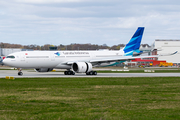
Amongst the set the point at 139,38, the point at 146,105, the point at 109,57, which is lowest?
the point at 146,105

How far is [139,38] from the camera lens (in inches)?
2213

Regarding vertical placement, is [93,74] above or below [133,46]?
below

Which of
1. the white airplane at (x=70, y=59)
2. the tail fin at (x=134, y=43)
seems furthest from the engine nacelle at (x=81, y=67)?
the tail fin at (x=134, y=43)

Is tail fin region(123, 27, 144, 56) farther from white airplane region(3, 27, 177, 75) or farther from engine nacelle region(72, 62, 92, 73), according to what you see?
engine nacelle region(72, 62, 92, 73)

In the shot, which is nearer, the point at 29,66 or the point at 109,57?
the point at 29,66

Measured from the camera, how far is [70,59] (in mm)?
50219

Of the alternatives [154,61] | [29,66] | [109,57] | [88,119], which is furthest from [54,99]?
[154,61]

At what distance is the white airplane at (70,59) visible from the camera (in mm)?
46500

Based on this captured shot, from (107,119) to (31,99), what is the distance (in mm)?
8236

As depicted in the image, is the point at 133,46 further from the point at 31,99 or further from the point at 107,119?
the point at 107,119

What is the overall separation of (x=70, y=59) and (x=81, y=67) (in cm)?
391

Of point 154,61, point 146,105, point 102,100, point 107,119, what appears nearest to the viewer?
point 107,119

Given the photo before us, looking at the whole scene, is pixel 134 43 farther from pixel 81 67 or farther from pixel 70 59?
pixel 81 67

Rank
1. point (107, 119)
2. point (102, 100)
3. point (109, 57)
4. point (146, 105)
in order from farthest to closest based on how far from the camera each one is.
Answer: point (109, 57) → point (102, 100) → point (146, 105) → point (107, 119)
